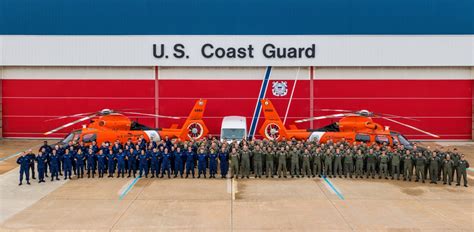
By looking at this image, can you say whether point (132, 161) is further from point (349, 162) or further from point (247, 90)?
point (247, 90)

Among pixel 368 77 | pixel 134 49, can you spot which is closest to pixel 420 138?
pixel 368 77

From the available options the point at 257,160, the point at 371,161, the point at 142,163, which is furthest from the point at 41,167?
the point at 371,161

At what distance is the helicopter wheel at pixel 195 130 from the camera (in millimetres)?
19797

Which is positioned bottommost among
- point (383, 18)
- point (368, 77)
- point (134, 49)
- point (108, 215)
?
point (108, 215)

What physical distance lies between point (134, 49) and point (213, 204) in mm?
13554

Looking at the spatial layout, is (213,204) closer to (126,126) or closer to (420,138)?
(126,126)

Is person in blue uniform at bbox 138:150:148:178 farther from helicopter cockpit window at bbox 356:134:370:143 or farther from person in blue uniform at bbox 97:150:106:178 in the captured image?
helicopter cockpit window at bbox 356:134:370:143

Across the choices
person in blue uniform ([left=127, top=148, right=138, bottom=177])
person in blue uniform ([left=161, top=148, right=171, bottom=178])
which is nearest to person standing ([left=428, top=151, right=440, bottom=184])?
person in blue uniform ([left=161, top=148, right=171, bottom=178])

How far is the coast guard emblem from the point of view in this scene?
23.6 meters

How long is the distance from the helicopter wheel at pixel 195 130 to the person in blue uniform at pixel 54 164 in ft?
21.0

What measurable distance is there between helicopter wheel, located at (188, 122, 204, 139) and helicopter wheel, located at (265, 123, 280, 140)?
2.92m

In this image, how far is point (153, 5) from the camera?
24.2m

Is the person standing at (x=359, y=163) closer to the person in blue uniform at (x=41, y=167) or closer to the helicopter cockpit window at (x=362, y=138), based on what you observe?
the helicopter cockpit window at (x=362, y=138)

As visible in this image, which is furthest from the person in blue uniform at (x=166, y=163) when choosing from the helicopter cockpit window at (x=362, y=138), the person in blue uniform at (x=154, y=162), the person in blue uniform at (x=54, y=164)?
the helicopter cockpit window at (x=362, y=138)
